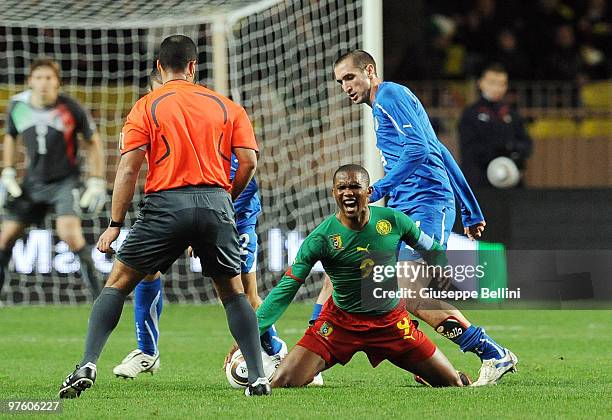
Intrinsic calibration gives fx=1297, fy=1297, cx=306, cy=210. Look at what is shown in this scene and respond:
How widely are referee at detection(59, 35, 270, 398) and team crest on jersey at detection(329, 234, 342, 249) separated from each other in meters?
0.58

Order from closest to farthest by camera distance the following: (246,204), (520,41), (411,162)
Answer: (411,162) < (246,204) < (520,41)

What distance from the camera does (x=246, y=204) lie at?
8.10 meters

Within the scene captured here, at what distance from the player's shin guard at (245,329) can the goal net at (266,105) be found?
6683 millimetres

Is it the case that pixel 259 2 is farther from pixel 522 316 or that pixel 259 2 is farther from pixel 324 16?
pixel 522 316

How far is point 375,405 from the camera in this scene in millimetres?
6211

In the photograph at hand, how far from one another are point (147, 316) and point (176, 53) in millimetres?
1976

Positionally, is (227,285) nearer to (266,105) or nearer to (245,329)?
(245,329)

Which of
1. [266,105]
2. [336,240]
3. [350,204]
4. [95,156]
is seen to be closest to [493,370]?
[336,240]

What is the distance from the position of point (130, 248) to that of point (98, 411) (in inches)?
33.4

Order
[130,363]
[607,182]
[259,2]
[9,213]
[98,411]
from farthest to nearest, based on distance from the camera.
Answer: [607,182], [259,2], [9,213], [130,363], [98,411]

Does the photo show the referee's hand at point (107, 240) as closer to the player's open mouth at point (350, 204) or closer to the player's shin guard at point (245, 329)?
the player's shin guard at point (245, 329)

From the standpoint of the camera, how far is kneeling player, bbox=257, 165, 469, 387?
22.5ft

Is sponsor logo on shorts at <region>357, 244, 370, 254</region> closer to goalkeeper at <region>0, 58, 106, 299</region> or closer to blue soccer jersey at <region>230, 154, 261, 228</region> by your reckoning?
blue soccer jersey at <region>230, 154, 261, 228</region>

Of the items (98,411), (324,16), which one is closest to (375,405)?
(98,411)
